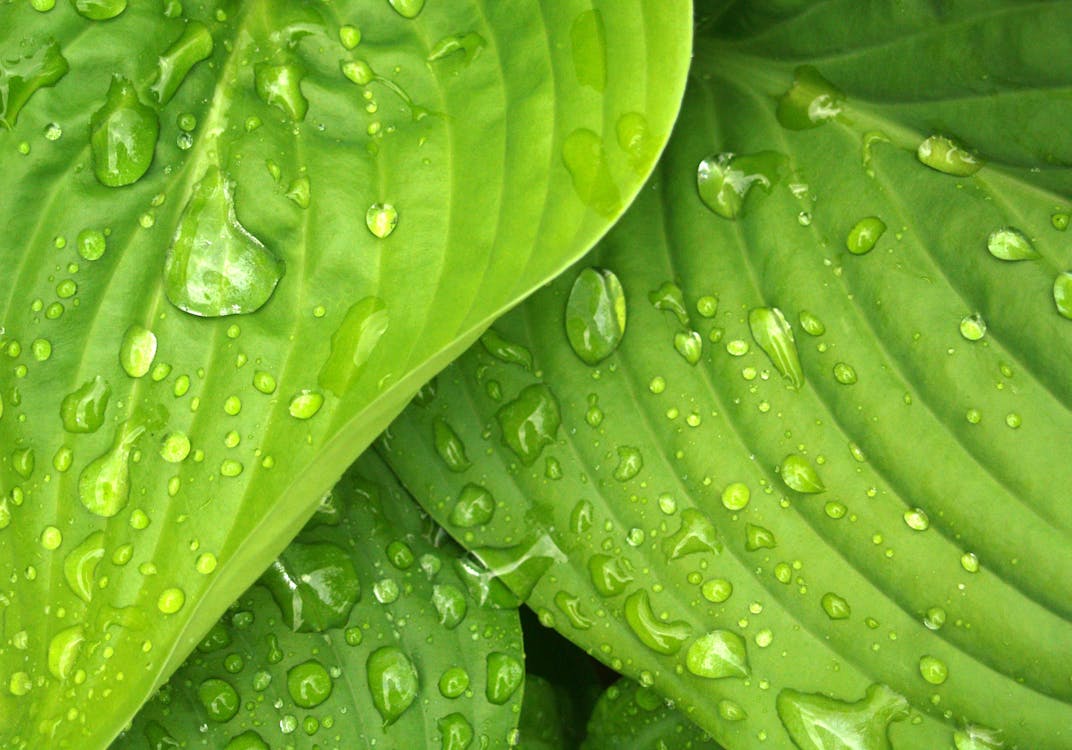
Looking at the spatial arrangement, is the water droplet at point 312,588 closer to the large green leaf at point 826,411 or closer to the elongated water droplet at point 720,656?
the large green leaf at point 826,411

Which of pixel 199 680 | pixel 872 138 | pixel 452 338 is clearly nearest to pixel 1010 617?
pixel 872 138

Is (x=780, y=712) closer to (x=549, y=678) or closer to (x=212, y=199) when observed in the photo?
Answer: (x=549, y=678)

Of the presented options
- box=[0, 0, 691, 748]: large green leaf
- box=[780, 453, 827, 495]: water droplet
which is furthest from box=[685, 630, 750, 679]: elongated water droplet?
box=[0, 0, 691, 748]: large green leaf

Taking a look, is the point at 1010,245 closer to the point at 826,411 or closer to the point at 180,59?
the point at 826,411

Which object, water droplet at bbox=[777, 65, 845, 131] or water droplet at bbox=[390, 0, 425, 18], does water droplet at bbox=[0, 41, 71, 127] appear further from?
water droplet at bbox=[777, 65, 845, 131]

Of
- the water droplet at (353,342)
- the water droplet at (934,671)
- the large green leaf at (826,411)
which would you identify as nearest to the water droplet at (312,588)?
the large green leaf at (826,411)
